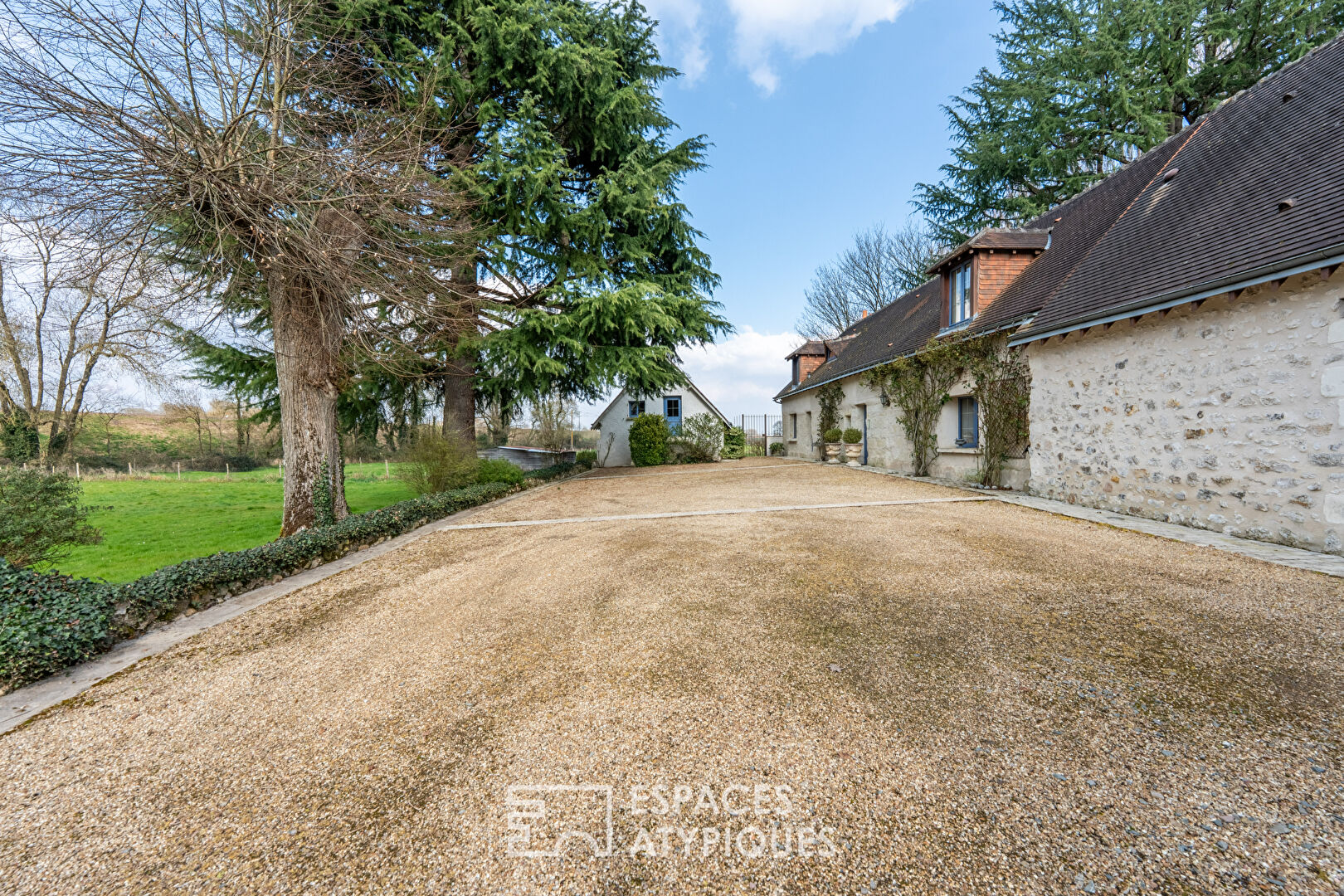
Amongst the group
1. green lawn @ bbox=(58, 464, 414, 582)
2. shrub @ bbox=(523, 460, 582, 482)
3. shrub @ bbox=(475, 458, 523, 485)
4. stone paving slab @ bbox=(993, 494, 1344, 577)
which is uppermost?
shrub @ bbox=(475, 458, 523, 485)

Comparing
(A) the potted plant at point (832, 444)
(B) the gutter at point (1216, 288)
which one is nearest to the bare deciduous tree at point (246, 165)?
(B) the gutter at point (1216, 288)

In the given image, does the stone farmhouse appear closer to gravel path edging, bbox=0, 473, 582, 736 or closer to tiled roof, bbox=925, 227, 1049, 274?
tiled roof, bbox=925, 227, 1049, 274

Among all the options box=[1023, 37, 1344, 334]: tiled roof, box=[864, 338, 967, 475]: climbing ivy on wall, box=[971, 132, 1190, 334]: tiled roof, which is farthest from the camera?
box=[864, 338, 967, 475]: climbing ivy on wall

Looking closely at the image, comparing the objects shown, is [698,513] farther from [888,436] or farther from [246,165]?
[888,436]

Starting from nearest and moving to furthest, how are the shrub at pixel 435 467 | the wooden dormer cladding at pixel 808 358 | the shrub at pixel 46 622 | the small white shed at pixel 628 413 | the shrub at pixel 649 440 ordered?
the shrub at pixel 46 622, the shrub at pixel 435 467, the shrub at pixel 649 440, the small white shed at pixel 628 413, the wooden dormer cladding at pixel 808 358

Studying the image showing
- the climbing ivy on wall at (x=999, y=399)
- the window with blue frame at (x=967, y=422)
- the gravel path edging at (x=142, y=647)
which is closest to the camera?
the gravel path edging at (x=142, y=647)

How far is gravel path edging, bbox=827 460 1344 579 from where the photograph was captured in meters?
4.25

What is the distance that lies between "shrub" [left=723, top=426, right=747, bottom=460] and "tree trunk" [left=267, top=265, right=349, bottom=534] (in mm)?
16107

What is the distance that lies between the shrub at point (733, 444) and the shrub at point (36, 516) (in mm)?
18341

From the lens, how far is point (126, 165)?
4422mm

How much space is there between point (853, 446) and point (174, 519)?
1689 cm

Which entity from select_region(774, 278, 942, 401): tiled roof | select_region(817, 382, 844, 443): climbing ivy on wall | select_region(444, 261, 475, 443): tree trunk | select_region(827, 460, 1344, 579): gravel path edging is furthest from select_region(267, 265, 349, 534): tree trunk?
select_region(817, 382, 844, 443): climbing ivy on wall

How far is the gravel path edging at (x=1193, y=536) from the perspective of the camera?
4.25 metres

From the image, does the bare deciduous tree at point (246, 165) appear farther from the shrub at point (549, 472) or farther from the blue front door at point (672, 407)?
the blue front door at point (672, 407)
